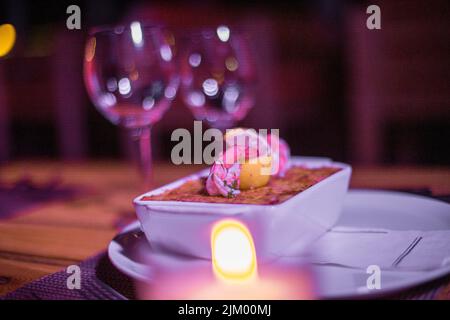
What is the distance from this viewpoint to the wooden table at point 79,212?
56cm

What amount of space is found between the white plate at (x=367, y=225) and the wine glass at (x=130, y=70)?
0.19m

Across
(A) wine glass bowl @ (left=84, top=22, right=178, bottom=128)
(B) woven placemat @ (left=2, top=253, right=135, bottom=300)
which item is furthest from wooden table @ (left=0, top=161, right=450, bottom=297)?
(A) wine glass bowl @ (left=84, top=22, right=178, bottom=128)

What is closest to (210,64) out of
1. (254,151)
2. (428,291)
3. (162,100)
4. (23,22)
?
(162,100)

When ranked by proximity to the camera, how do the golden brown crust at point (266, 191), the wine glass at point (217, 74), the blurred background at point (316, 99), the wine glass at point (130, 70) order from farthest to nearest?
the blurred background at point (316, 99), the wine glass at point (217, 74), the wine glass at point (130, 70), the golden brown crust at point (266, 191)

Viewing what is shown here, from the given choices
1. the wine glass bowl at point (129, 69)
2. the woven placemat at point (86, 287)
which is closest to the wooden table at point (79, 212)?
the woven placemat at point (86, 287)

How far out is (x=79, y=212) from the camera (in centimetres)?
78

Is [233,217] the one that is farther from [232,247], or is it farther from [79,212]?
[79,212]

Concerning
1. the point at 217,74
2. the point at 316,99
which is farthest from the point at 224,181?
the point at 316,99

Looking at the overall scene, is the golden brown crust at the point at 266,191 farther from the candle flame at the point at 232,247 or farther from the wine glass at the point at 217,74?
the wine glass at the point at 217,74

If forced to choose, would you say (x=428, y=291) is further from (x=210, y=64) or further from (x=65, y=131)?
(x=65, y=131)

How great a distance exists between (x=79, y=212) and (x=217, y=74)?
0.32 metres

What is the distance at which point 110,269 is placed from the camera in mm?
488
